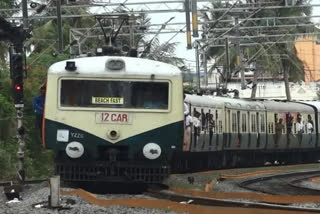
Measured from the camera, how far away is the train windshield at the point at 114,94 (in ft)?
41.2

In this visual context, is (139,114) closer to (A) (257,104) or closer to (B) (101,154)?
(B) (101,154)

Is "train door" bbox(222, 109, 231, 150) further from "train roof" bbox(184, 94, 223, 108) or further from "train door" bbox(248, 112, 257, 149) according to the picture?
"train door" bbox(248, 112, 257, 149)

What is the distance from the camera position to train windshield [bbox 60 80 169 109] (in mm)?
12562

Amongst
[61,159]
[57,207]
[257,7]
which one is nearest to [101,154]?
[61,159]

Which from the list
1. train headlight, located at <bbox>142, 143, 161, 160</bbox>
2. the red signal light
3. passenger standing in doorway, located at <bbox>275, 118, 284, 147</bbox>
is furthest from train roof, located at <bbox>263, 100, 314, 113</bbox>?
train headlight, located at <bbox>142, 143, 161, 160</bbox>

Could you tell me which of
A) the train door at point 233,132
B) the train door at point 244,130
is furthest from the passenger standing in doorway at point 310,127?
the train door at point 233,132

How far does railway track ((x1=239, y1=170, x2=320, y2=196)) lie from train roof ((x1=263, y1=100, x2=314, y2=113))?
521 centimetres

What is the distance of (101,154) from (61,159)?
740mm

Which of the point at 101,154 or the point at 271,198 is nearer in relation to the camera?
the point at 271,198

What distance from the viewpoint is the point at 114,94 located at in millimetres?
12570

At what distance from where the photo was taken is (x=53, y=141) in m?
12.5

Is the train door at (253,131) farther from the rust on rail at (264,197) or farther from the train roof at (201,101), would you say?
the rust on rail at (264,197)

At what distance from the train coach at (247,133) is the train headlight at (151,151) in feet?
14.0

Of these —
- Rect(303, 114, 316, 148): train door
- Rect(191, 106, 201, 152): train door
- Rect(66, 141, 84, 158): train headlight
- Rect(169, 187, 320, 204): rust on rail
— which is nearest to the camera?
Rect(169, 187, 320, 204): rust on rail
